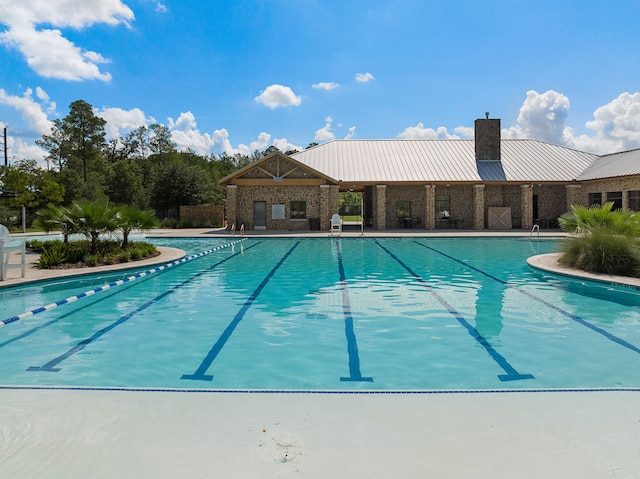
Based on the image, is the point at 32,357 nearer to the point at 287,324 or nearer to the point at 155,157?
the point at 287,324

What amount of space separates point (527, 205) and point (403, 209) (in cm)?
729

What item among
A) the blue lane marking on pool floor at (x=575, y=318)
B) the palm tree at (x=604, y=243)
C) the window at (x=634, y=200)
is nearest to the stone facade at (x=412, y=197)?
the window at (x=634, y=200)

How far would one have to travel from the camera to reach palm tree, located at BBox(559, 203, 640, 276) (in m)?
11.3

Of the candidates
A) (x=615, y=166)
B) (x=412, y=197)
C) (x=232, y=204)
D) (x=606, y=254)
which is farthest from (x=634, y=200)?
(x=232, y=204)

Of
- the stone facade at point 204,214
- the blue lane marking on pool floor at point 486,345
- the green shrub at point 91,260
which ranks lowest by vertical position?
the blue lane marking on pool floor at point 486,345

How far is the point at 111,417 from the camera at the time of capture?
3568 mm

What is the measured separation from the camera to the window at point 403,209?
1195 inches

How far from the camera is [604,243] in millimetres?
11711

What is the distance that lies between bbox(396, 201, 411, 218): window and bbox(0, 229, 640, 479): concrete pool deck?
26587 mm

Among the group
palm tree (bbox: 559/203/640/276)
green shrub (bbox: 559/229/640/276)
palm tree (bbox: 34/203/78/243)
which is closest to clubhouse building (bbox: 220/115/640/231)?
palm tree (bbox: 34/203/78/243)

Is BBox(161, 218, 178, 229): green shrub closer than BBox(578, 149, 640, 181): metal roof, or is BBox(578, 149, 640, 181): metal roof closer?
BBox(578, 149, 640, 181): metal roof

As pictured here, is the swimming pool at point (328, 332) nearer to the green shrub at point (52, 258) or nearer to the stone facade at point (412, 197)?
the green shrub at point (52, 258)

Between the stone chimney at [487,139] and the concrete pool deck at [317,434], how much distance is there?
96.3ft

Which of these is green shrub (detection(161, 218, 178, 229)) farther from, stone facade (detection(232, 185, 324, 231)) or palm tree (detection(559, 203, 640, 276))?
palm tree (detection(559, 203, 640, 276))
